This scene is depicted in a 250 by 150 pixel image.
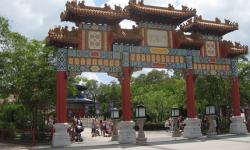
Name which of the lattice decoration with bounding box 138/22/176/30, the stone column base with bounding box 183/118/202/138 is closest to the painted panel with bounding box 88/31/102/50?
the lattice decoration with bounding box 138/22/176/30

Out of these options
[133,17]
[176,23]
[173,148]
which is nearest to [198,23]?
[176,23]

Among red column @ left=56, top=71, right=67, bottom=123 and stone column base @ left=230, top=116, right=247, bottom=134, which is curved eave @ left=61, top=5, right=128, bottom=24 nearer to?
red column @ left=56, top=71, right=67, bottom=123

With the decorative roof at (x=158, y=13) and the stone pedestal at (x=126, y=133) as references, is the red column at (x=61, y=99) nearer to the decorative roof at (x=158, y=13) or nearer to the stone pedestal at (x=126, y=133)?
the stone pedestal at (x=126, y=133)

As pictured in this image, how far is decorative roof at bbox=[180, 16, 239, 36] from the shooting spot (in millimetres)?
26844

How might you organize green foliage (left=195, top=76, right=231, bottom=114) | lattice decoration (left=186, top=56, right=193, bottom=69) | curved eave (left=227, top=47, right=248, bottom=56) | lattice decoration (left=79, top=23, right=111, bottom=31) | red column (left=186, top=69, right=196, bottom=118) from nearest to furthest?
lattice decoration (left=79, top=23, right=111, bottom=31), red column (left=186, top=69, right=196, bottom=118), lattice decoration (left=186, top=56, right=193, bottom=69), curved eave (left=227, top=47, right=248, bottom=56), green foliage (left=195, top=76, right=231, bottom=114)

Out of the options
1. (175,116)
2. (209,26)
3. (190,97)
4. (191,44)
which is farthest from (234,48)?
(175,116)

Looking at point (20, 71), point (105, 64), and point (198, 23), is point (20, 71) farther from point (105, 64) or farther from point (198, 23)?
point (198, 23)

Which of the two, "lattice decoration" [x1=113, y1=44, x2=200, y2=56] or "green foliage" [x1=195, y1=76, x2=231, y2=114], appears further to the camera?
"green foliage" [x1=195, y1=76, x2=231, y2=114]

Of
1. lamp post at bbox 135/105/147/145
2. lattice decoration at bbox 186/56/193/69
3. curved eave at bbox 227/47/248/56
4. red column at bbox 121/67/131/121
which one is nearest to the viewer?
lamp post at bbox 135/105/147/145

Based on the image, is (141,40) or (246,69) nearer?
(141,40)

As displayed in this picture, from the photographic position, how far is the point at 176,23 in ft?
85.4

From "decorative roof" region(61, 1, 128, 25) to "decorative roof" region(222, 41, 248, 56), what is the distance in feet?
27.7

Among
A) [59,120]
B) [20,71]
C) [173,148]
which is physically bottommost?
[173,148]

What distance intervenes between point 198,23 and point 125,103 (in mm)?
8276
